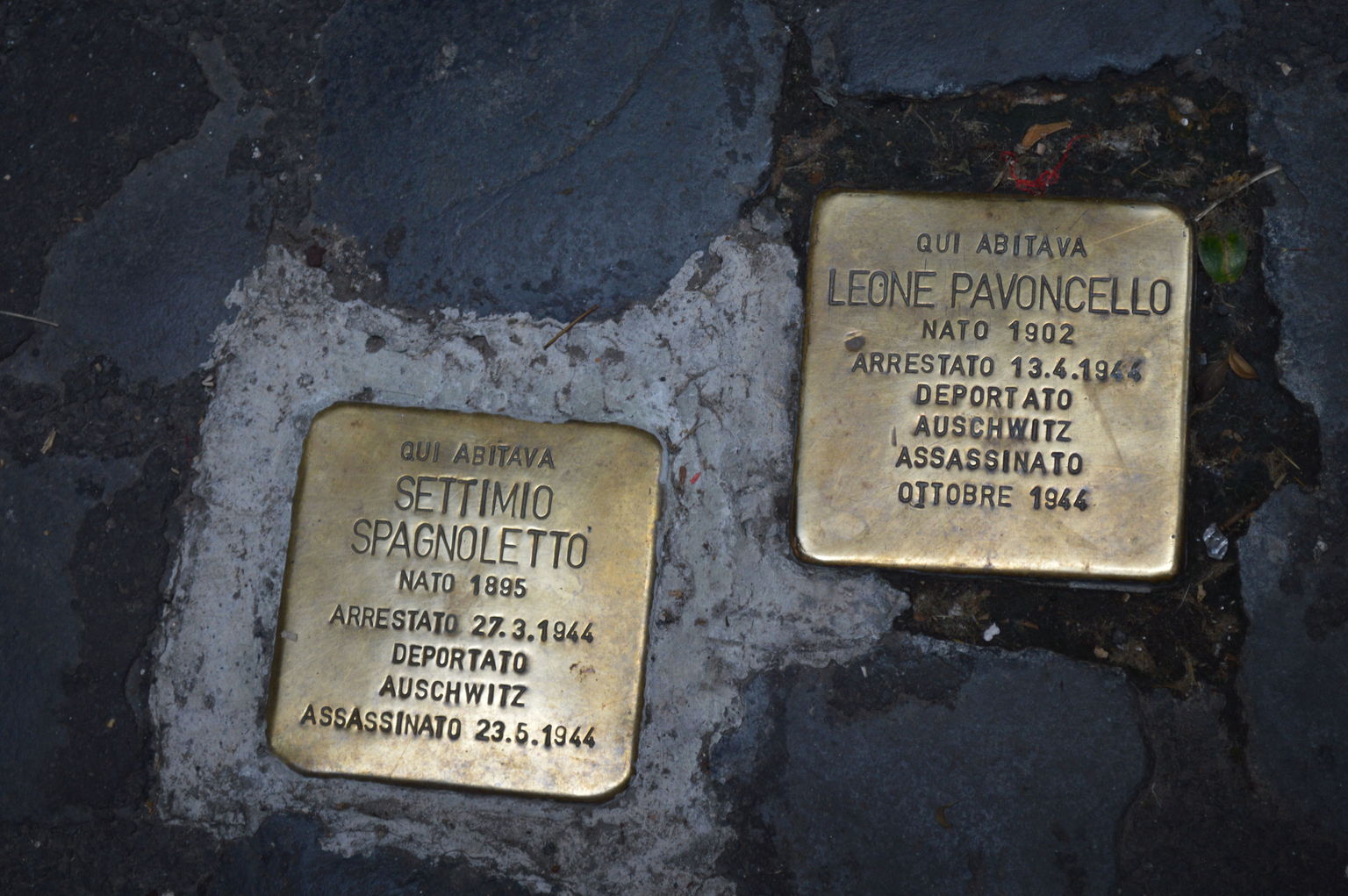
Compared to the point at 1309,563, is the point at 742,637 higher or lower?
lower

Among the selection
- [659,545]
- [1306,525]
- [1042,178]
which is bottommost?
[659,545]

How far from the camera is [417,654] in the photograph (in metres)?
1.55

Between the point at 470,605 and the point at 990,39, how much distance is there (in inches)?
59.2

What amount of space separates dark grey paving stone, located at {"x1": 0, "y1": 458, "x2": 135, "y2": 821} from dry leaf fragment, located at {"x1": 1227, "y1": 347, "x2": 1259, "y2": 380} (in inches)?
85.6

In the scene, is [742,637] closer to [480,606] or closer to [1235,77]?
[480,606]

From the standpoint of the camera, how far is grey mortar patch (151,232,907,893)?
1583 millimetres

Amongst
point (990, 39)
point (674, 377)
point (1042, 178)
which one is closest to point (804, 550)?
point (674, 377)

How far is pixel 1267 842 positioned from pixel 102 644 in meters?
2.21

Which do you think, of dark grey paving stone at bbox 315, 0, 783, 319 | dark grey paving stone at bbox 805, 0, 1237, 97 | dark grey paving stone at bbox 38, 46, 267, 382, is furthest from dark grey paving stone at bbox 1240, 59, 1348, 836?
dark grey paving stone at bbox 38, 46, 267, 382

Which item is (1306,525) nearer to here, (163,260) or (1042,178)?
(1042,178)

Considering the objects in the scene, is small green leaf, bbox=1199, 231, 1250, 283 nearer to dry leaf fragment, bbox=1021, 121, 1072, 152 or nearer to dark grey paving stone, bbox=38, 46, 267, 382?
dry leaf fragment, bbox=1021, 121, 1072, 152

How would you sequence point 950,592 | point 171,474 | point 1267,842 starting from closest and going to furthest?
point 1267,842 → point 950,592 → point 171,474

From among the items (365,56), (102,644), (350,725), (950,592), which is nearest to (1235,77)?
A: (950,592)

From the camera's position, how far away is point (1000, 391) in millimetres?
1512
